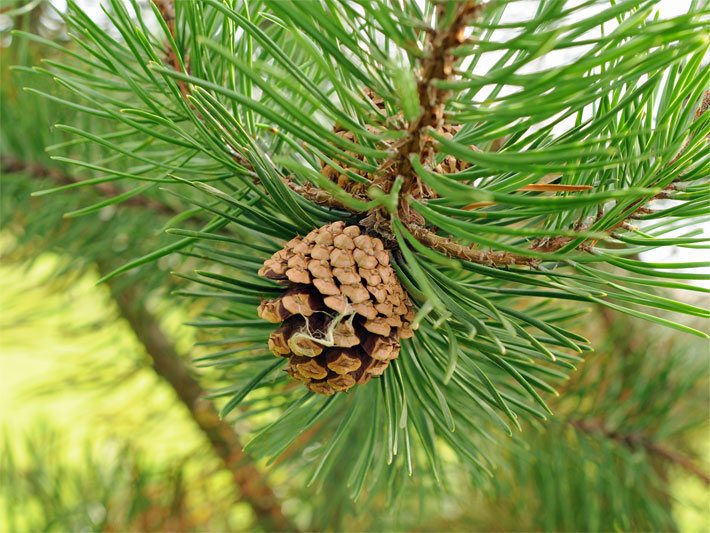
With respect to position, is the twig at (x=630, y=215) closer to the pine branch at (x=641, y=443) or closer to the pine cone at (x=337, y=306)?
the pine cone at (x=337, y=306)

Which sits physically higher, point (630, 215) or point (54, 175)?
point (630, 215)

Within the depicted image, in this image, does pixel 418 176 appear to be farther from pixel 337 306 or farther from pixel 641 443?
pixel 641 443

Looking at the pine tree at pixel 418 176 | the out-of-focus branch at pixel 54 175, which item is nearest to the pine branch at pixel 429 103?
the pine tree at pixel 418 176

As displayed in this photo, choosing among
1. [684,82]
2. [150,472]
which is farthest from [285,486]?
[684,82]

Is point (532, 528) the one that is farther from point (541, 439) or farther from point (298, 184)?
point (298, 184)

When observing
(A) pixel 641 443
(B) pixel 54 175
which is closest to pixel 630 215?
(A) pixel 641 443

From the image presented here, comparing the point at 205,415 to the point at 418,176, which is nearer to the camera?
the point at 418,176

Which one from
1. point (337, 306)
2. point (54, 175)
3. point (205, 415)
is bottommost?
point (205, 415)
